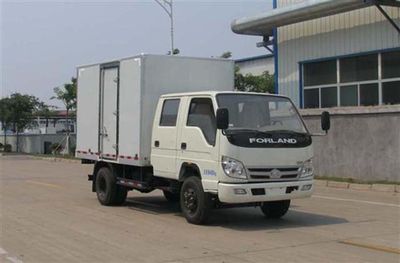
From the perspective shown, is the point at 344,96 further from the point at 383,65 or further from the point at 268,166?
the point at 268,166

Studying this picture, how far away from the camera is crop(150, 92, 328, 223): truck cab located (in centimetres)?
994

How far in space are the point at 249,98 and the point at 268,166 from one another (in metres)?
1.36

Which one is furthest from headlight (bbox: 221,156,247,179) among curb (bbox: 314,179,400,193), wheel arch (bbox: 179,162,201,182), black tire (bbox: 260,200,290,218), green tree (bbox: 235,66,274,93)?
green tree (bbox: 235,66,274,93)

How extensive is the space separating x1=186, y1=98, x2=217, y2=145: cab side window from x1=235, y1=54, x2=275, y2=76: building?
37.6m

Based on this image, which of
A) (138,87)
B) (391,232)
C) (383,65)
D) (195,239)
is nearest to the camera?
(195,239)

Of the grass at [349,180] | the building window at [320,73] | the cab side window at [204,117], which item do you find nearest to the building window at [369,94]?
the building window at [320,73]

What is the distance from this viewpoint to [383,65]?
21875 millimetres

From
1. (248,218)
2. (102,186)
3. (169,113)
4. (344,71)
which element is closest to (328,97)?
(344,71)

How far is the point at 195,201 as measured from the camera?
10523mm

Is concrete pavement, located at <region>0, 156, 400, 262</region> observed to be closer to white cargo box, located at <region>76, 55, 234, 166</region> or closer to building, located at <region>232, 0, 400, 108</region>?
white cargo box, located at <region>76, 55, 234, 166</region>

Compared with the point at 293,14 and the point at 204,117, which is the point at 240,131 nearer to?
the point at 204,117

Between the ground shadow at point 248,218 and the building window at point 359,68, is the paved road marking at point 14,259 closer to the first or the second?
the ground shadow at point 248,218

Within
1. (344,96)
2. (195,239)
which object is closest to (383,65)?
(344,96)

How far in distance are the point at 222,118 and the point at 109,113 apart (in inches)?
169
